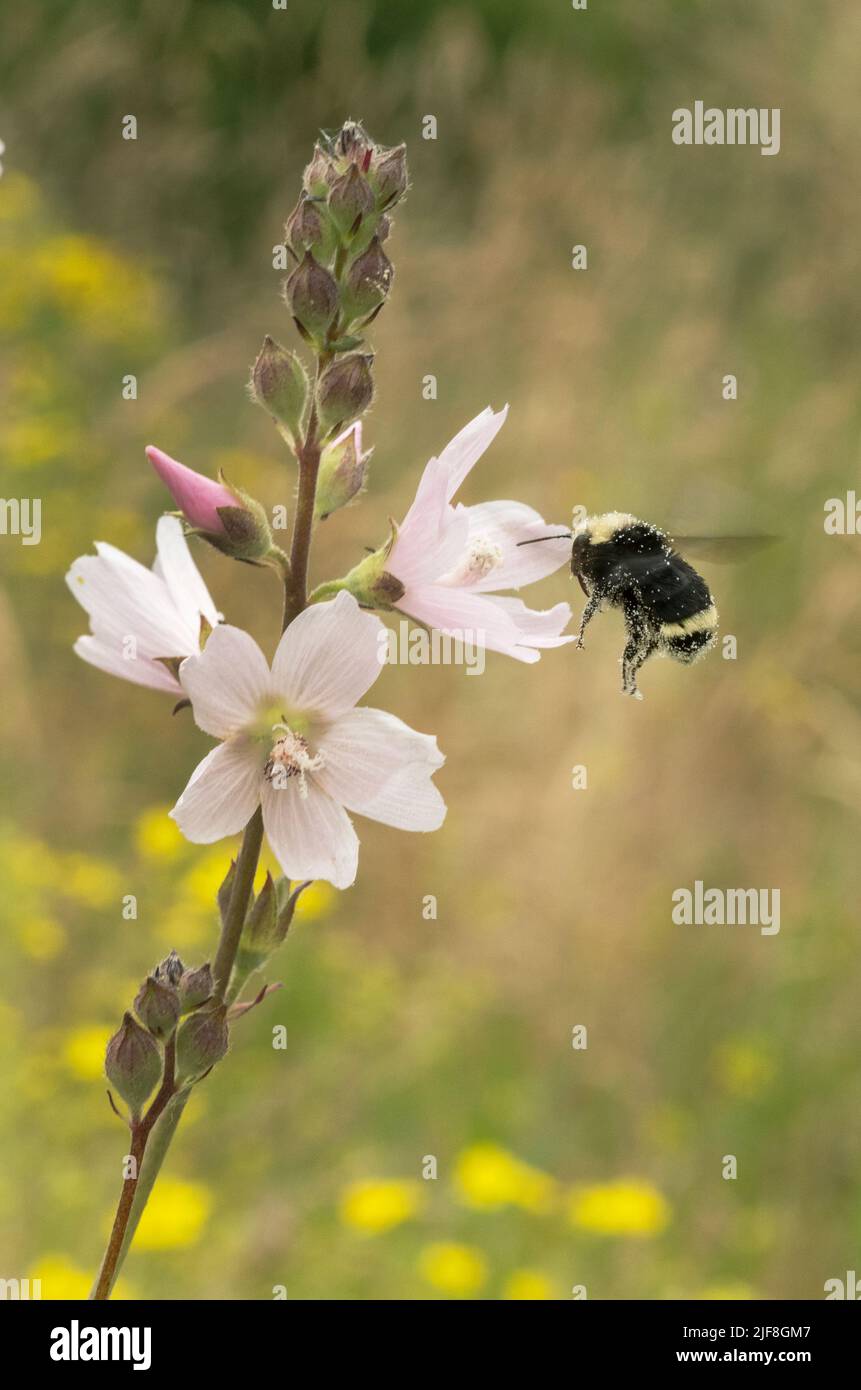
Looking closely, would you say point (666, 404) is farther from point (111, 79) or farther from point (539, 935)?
point (111, 79)

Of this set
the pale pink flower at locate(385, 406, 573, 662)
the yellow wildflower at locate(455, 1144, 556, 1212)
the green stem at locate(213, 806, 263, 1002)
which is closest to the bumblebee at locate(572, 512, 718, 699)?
the pale pink flower at locate(385, 406, 573, 662)

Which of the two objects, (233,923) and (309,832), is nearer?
(233,923)

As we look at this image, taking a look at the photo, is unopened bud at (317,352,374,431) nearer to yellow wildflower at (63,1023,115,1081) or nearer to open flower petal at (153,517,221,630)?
open flower petal at (153,517,221,630)

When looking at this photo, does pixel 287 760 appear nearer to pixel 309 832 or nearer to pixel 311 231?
pixel 309 832

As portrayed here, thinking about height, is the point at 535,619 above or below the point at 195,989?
above

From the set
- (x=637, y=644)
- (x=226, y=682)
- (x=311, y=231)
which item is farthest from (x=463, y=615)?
(x=637, y=644)
